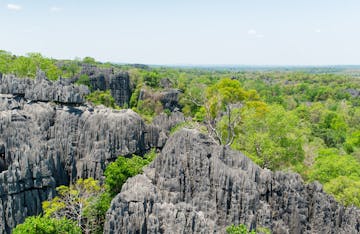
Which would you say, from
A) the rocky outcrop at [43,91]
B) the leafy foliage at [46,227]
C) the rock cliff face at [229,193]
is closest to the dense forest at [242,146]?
the leafy foliage at [46,227]

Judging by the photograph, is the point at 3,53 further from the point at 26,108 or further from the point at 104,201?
the point at 104,201

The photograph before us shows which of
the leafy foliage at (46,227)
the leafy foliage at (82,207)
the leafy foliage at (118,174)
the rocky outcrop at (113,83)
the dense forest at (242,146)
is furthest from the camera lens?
the rocky outcrop at (113,83)

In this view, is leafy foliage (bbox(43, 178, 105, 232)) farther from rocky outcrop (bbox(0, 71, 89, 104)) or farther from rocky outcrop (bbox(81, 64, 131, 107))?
rocky outcrop (bbox(81, 64, 131, 107))

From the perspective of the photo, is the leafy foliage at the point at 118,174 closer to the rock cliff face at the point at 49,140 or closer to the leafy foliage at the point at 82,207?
the leafy foliage at the point at 82,207

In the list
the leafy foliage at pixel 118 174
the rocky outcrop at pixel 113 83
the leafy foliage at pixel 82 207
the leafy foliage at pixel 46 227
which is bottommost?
the leafy foliage at pixel 82 207

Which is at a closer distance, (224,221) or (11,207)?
(224,221)

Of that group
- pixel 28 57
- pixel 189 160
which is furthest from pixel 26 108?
pixel 28 57
